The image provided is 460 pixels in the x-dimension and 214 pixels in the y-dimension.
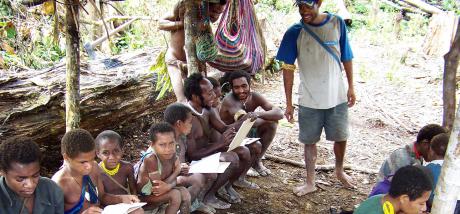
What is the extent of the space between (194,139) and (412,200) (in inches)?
66.6

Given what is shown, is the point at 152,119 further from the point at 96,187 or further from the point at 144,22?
the point at 144,22

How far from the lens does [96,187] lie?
2.63 m

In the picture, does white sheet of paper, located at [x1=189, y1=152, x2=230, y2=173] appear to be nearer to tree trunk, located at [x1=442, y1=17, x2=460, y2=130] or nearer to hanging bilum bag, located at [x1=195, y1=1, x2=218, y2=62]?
hanging bilum bag, located at [x1=195, y1=1, x2=218, y2=62]

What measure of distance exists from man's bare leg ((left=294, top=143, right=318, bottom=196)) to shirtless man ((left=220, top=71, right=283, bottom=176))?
1.18 feet

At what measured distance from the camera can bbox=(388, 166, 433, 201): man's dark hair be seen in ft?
7.29

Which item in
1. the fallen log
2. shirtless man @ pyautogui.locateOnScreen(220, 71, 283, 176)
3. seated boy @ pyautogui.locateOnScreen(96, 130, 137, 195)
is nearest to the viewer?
seated boy @ pyautogui.locateOnScreen(96, 130, 137, 195)

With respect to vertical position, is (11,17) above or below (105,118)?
above

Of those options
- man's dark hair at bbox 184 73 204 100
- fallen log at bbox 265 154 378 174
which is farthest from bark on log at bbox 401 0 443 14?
man's dark hair at bbox 184 73 204 100

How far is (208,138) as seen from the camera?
12.0 ft

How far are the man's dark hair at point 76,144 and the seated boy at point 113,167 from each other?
1.01ft

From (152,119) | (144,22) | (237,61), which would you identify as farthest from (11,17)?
(144,22)

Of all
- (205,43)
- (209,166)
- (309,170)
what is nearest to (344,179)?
(309,170)

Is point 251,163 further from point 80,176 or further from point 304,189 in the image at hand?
point 80,176

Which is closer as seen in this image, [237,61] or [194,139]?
[194,139]
